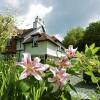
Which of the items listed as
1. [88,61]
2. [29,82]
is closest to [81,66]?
[88,61]

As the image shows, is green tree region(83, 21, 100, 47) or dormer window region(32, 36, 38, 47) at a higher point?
Result: green tree region(83, 21, 100, 47)

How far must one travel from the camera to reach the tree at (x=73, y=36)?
265ft

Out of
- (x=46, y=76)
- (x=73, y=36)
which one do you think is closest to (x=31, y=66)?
(x=46, y=76)

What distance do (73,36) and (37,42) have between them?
145 feet

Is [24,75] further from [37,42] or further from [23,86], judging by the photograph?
[37,42]

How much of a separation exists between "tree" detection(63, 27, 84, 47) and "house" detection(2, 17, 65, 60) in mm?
34902

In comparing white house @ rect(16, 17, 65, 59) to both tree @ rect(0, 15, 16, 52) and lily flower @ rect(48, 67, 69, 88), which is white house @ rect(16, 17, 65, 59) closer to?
tree @ rect(0, 15, 16, 52)

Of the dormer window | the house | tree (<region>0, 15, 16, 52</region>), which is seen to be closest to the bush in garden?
tree (<region>0, 15, 16, 52</region>)

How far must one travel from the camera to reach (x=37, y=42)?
40.3m

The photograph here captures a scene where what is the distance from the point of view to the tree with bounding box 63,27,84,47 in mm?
80650

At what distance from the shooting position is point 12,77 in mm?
1599

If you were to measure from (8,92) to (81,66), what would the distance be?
0.50m

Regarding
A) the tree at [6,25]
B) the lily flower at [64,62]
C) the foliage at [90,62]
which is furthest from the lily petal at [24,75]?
the tree at [6,25]

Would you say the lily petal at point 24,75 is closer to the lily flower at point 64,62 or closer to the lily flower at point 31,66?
the lily flower at point 31,66
